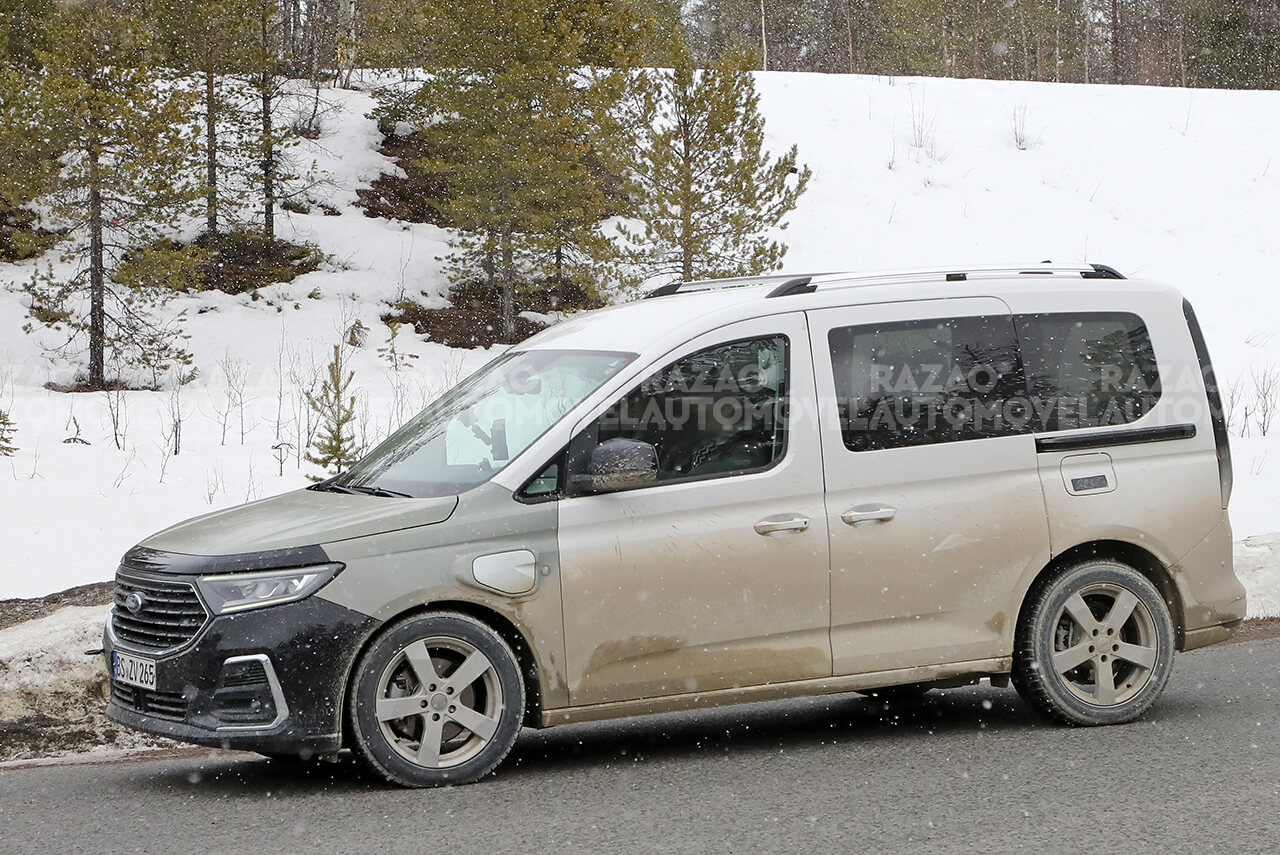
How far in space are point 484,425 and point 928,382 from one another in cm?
199

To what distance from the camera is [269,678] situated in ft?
16.2

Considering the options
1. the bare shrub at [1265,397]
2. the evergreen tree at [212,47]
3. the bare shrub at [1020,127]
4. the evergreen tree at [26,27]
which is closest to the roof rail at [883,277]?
the bare shrub at [1265,397]

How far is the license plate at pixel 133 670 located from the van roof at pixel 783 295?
2.23m

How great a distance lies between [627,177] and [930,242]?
351 inches

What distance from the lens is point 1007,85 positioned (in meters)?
37.9

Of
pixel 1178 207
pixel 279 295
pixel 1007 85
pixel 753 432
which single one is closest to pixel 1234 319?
pixel 1178 207

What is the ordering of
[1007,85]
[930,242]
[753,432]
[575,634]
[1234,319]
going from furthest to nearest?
[1007,85] → [930,242] → [1234,319] → [753,432] → [575,634]

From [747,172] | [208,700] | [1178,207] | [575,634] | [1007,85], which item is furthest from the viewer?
[1007,85]

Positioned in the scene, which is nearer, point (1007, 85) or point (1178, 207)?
point (1178, 207)

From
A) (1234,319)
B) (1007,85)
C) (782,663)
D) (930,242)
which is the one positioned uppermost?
(1007,85)

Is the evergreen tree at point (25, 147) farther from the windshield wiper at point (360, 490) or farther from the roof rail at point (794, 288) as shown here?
the roof rail at point (794, 288)

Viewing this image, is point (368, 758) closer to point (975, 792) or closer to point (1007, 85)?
point (975, 792)

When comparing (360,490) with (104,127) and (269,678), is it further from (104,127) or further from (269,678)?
(104,127)

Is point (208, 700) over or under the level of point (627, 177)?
under
